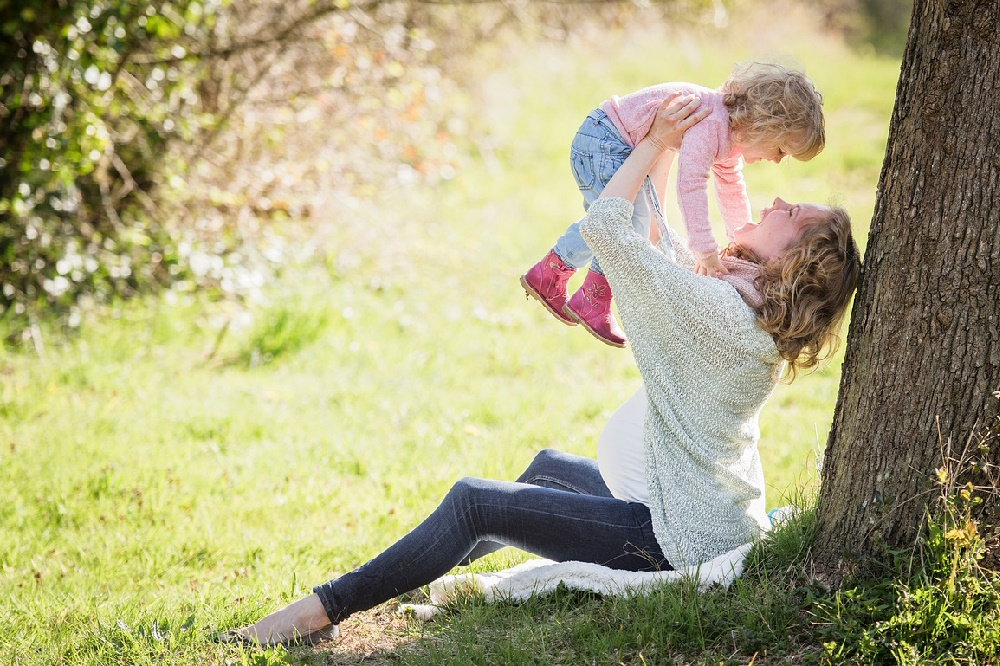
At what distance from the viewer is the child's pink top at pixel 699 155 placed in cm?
272

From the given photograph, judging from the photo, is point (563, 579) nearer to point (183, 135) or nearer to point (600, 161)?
point (600, 161)

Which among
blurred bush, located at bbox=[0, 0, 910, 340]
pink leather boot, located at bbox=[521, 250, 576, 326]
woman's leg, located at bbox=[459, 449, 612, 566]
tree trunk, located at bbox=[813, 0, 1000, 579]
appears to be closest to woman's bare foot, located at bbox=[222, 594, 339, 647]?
woman's leg, located at bbox=[459, 449, 612, 566]

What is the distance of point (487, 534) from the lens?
2.79 meters

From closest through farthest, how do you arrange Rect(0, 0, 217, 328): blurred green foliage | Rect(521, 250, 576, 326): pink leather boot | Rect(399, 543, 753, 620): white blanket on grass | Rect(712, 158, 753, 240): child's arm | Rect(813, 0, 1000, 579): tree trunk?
Rect(813, 0, 1000, 579): tree trunk < Rect(399, 543, 753, 620): white blanket on grass < Rect(712, 158, 753, 240): child's arm < Rect(521, 250, 576, 326): pink leather boot < Rect(0, 0, 217, 328): blurred green foliage

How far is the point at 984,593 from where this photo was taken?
7.57ft

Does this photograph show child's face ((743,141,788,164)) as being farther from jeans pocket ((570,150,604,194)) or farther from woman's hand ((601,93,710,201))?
jeans pocket ((570,150,604,194))

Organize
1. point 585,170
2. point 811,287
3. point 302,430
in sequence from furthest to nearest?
point 302,430, point 585,170, point 811,287

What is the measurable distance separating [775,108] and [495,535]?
Result: 1.53 metres

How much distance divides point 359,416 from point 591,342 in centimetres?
191

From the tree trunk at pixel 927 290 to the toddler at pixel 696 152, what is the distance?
0.33m

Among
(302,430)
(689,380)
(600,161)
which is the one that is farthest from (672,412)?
(302,430)

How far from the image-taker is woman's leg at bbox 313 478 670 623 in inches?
109

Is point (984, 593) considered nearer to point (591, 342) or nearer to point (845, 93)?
point (591, 342)

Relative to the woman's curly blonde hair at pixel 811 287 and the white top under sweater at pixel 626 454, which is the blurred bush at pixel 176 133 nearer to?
the white top under sweater at pixel 626 454
